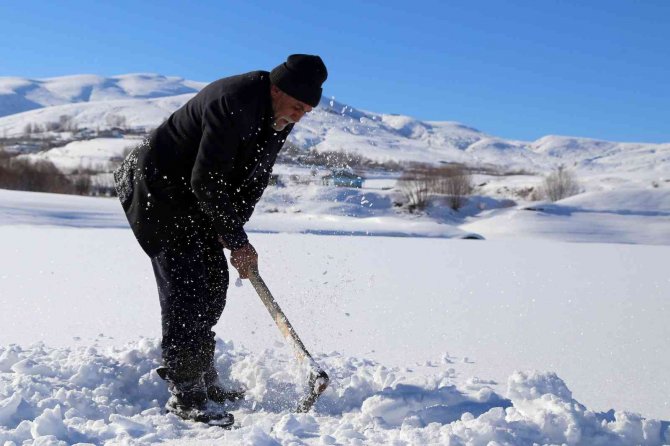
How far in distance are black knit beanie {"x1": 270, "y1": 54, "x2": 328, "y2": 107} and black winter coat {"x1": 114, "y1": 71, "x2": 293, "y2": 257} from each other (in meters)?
0.07

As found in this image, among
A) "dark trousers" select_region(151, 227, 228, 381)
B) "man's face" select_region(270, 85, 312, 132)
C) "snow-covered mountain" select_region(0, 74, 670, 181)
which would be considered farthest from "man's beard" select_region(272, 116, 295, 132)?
"snow-covered mountain" select_region(0, 74, 670, 181)

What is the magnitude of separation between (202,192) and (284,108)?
0.35m

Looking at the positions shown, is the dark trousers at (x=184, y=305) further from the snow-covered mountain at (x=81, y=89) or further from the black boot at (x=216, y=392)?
the snow-covered mountain at (x=81, y=89)

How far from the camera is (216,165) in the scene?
6.59ft

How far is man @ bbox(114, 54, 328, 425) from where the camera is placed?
2016 millimetres

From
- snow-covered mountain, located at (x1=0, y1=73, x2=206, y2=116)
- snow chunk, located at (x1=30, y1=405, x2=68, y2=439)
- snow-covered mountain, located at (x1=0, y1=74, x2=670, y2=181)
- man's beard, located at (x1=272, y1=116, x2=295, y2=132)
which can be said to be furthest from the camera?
snow-covered mountain, located at (x1=0, y1=73, x2=206, y2=116)

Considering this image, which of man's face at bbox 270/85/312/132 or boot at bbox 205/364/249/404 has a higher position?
man's face at bbox 270/85/312/132

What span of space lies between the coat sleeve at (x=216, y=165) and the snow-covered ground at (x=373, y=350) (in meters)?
0.61

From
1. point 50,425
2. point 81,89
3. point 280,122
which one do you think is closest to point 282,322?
point 280,122

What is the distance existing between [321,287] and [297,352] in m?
2.62

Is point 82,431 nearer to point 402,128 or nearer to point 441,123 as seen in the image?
point 402,128

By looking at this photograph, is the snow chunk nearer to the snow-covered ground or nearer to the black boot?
the snow-covered ground

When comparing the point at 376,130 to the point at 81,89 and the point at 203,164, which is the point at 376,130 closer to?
the point at 81,89

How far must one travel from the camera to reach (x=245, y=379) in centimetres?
244
